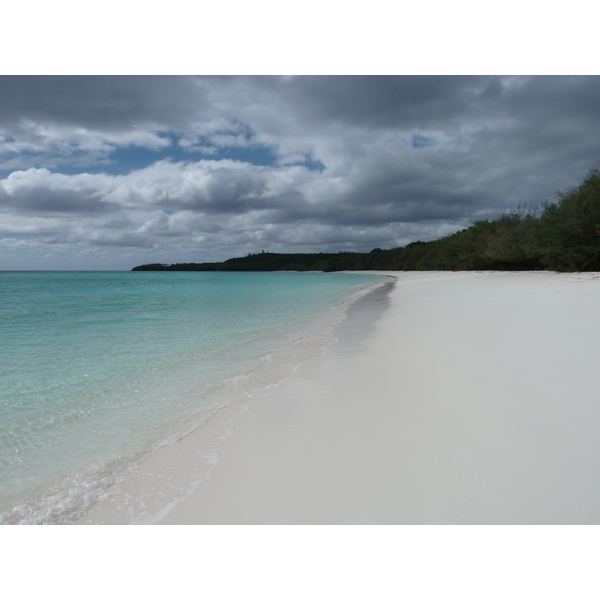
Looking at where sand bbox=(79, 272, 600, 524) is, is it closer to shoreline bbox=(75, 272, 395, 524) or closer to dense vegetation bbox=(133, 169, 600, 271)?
shoreline bbox=(75, 272, 395, 524)

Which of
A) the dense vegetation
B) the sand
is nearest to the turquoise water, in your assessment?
the sand

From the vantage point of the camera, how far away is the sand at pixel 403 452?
2.18 metres

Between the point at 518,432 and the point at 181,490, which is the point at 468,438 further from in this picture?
the point at 181,490

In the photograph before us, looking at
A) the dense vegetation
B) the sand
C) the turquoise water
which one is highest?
the dense vegetation

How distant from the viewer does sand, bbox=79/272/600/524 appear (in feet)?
7.15

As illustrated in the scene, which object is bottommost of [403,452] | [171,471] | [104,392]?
[104,392]

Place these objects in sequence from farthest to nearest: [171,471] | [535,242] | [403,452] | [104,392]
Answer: [535,242] → [104,392] → [171,471] → [403,452]

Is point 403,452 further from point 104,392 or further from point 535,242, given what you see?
point 535,242

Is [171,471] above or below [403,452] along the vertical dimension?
below

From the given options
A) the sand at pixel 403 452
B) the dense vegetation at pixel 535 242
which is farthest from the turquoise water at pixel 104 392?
the dense vegetation at pixel 535 242

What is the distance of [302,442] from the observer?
317cm

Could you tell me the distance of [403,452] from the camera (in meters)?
2.77

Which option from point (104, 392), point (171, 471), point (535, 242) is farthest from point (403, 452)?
point (535, 242)

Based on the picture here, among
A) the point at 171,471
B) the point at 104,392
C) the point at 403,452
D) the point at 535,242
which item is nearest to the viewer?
the point at 403,452
